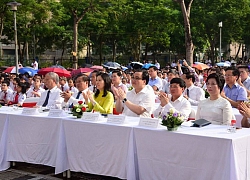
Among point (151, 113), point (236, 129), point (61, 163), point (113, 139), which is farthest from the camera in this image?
point (151, 113)

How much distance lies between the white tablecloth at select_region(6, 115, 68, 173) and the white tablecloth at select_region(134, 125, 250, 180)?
133 centimetres

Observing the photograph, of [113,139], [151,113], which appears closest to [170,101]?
[151,113]

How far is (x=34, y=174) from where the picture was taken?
611cm

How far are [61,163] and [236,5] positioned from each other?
1226 inches

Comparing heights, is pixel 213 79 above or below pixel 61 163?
above

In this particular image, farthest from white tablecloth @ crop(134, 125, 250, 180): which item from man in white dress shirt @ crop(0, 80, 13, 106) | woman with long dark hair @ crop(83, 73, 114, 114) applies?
man in white dress shirt @ crop(0, 80, 13, 106)

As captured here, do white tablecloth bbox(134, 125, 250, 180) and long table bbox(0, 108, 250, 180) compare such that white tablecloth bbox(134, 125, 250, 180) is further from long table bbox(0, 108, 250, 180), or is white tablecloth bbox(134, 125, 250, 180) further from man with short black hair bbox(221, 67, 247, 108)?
man with short black hair bbox(221, 67, 247, 108)

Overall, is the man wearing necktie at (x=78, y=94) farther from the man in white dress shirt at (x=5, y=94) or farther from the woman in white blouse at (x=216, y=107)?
the man in white dress shirt at (x=5, y=94)

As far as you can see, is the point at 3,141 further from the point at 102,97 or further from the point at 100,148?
the point at 100,148

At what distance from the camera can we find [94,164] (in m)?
5.34

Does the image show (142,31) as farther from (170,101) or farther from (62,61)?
(170,101)

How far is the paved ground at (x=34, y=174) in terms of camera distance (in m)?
5.85

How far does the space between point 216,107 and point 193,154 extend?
1.05 m

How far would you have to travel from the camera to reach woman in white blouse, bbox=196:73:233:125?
514cm
